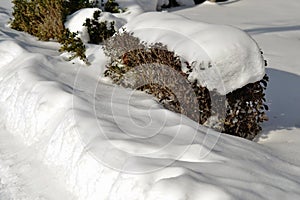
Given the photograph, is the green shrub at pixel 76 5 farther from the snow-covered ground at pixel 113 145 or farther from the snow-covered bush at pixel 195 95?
the snow-covered bush at pixel 195 95

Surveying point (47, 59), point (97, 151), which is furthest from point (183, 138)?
point (47, 59)

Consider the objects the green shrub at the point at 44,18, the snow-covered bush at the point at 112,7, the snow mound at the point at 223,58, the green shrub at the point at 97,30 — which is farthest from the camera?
the snow-covered bush at the point at 112,7

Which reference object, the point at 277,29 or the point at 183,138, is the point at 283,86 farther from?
the point at 277,29

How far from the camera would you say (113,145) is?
139 inches

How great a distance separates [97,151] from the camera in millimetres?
3518

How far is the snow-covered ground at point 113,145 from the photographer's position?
3031 millimetres

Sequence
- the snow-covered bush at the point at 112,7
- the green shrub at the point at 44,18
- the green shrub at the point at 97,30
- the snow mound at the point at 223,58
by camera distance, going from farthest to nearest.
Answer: the snow-covered bush at the point at 112,7 → the green shrub at the point at 44,18 → the green shrub at the point at 97,30 → the snow mound at the point at 223,58

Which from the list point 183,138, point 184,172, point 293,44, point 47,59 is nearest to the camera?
point 184,172

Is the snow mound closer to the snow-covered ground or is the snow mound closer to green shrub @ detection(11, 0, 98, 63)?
the snow-covered ground

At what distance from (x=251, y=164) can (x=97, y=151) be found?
1234mm

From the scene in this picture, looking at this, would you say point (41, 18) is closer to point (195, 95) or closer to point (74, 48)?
point (74, 48)

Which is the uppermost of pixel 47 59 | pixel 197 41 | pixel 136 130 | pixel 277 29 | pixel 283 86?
pixel 197 41

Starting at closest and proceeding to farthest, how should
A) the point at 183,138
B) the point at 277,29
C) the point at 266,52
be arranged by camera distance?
1. the point at 183,138
2. the point at 266,52
3. the point at 277,29

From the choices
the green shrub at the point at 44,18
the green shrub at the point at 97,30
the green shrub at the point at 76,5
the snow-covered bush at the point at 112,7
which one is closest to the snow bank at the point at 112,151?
the green shrub at the point at 97,30
